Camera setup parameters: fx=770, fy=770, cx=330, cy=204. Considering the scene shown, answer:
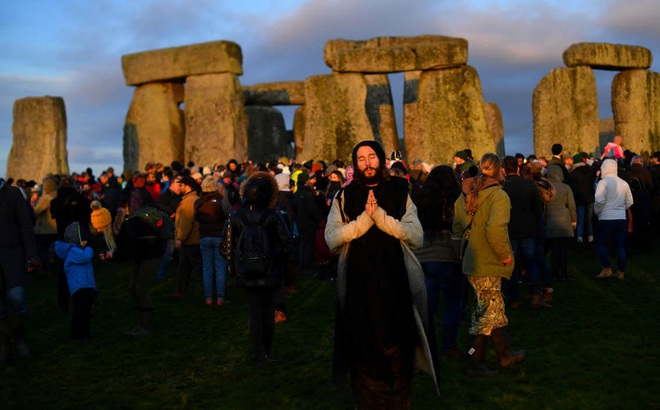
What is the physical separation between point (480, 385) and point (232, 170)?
10080mm

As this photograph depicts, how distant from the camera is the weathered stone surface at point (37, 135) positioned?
25.0 meters

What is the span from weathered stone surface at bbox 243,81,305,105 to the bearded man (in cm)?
2825

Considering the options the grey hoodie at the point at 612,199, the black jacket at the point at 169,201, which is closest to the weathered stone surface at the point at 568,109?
the grey hoodie at the point at 612,199

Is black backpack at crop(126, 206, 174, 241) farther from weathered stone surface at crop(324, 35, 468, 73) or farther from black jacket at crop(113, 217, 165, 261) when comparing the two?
weathered stone surface at crop(324, 35, 468, 73)

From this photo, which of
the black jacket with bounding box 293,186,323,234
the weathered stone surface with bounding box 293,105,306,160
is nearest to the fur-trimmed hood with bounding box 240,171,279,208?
the black jacket with bounding box 293,186,323,234

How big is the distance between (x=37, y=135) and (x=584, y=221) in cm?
1781

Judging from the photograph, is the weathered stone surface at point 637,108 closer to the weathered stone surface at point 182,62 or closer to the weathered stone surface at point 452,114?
the weathered stone surface at point 452,114

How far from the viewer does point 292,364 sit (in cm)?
715

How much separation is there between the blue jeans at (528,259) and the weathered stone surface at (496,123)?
2573cm

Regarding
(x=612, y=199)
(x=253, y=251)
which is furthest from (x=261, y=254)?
(x=612, y=199)

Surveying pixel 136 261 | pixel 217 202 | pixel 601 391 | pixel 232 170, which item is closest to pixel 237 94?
pixel 232 170

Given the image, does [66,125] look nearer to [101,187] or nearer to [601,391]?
[101,187]

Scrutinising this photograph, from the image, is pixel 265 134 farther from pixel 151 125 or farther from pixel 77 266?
pixel 77 266

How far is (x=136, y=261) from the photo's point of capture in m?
8.75
